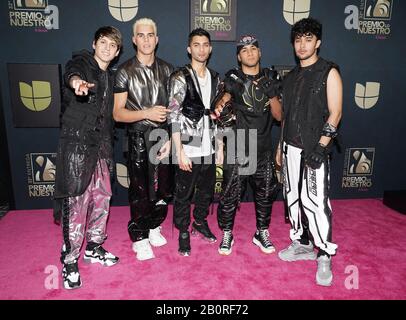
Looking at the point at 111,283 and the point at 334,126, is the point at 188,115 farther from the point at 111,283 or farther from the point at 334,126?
the point at 111,283

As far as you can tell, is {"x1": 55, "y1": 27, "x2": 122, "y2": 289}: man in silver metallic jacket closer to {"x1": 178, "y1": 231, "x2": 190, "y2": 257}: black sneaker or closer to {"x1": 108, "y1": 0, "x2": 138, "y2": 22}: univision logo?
{"x1": 178, "y1": 231, "x2": 190, "y2": 257}: black sneaker

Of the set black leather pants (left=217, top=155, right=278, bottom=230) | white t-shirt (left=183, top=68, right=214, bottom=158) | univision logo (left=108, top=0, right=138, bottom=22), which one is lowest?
black leather pants (left=217, top=155, right=278, bottom=230)

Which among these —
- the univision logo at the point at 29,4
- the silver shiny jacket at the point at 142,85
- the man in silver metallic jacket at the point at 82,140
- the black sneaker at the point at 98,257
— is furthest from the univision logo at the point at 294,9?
the black sneaker at the point at 98,257

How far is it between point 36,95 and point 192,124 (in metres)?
2.07

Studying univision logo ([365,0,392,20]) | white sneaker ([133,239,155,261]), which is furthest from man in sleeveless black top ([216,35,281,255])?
univision logo ([365,0,392,20])

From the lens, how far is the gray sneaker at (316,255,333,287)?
2.62 m

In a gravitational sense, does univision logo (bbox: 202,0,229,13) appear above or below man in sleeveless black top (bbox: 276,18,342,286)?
above

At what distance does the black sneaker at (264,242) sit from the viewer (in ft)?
10.2

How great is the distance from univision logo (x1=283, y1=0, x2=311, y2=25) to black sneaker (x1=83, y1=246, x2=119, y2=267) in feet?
10.7

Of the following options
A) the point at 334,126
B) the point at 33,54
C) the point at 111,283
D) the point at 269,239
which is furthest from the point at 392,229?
the point at 33,54

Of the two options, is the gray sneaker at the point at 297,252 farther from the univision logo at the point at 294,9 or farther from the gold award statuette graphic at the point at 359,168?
the univision logo at the point at 294,9

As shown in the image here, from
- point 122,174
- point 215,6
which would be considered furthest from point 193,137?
point 215,6

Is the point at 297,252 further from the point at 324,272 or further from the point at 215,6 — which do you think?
the point at 215,6
